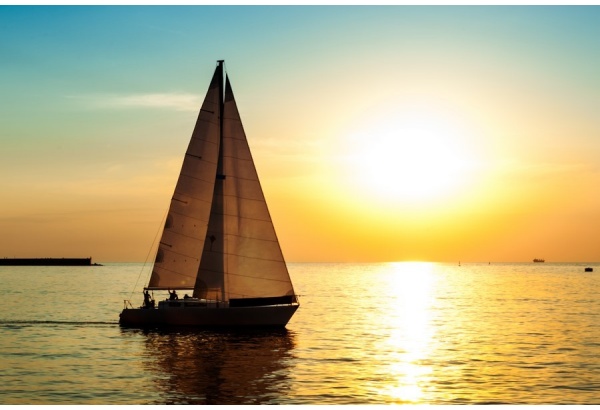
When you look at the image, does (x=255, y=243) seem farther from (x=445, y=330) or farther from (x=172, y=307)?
(x=445, y=330)

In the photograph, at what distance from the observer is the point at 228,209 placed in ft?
187

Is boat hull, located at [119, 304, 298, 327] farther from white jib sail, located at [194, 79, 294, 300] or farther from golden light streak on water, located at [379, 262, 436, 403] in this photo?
golden light streak on water, located at [379, 262, 436, 403]

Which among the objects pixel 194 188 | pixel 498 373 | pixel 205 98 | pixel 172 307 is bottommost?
pixel 498 373

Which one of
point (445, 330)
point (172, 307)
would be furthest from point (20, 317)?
point (445, 330)

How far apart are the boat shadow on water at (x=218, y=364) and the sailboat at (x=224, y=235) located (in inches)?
64.4

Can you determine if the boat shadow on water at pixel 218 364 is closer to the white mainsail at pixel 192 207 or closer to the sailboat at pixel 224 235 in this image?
the sailboat at pixel 224 235

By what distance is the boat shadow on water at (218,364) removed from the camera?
115 feet

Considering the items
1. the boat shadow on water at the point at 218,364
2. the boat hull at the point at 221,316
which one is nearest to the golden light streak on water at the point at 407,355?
the boat shadow on water at the point at 218,364

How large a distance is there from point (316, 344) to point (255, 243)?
913 centimetres

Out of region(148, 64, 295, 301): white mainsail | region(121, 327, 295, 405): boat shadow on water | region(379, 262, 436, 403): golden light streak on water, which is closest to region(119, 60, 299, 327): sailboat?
region(148, 64, 295, 301): white mainsail

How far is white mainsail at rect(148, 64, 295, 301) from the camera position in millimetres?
56875

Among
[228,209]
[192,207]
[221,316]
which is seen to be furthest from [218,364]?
[192,207]

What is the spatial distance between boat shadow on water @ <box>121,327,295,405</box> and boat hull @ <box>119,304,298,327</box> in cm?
61

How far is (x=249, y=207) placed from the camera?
187 ft
